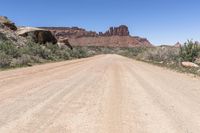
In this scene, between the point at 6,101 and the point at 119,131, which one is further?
the point at 6,101

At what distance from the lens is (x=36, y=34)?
158 ft

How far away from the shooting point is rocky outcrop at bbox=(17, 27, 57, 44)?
151 feet

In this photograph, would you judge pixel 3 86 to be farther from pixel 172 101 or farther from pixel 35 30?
pixel 35 30

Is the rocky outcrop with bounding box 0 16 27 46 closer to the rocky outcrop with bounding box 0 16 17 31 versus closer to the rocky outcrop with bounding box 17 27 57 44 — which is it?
the rocky outcrop with bounding box 0 16 17 31

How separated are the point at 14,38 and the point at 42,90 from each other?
30.3m

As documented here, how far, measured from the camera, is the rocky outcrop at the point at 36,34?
45916 millimetres

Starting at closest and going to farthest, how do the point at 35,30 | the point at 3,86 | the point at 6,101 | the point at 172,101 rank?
1. the point at 6,101
2. the point at 172,101
3. the point at 3,86
4. the point at 35,30

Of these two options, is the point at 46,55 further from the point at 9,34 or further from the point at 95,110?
the point at 95,110

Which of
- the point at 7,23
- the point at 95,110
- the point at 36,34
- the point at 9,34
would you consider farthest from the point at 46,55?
the point at 95,110

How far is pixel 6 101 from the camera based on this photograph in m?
8.49

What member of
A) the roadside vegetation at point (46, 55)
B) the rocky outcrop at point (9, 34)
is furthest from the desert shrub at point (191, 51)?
the rocky outcrop at point (9, 34)

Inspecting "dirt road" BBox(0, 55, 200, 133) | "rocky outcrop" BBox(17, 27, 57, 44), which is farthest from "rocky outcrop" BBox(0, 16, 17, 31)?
"dirt road" BBox(0, 55, 200, 133)

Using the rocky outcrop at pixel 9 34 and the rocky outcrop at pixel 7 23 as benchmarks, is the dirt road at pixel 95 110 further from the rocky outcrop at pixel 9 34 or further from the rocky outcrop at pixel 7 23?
the rocky outcrop at pixel 7 23

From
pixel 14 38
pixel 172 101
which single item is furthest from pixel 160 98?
pixel 14 38
